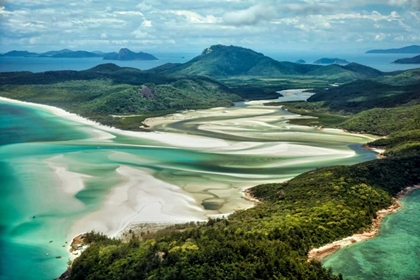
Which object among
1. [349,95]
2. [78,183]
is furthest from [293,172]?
[349,95]

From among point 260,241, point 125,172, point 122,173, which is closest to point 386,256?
point 260,241

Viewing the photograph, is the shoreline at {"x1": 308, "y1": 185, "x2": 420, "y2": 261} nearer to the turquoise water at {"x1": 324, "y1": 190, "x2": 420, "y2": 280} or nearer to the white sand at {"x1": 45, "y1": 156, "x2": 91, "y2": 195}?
the turquoise water at {"x1": 324, "y1": 190, "x2": 420, "y2": 280}

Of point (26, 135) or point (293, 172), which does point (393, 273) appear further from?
point (26, 135)

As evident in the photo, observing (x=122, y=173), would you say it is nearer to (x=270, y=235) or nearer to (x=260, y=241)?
(x=270, y=235)

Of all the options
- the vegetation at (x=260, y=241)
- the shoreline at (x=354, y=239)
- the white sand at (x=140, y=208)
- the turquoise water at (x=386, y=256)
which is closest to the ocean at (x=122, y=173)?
the white sand at (x=140, y=208)

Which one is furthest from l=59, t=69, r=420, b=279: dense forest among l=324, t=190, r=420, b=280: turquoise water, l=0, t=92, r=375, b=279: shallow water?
l=0, t=92, r=375, b=279: shallow water

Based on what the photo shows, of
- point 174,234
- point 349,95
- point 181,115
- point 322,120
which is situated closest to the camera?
point 174,234
